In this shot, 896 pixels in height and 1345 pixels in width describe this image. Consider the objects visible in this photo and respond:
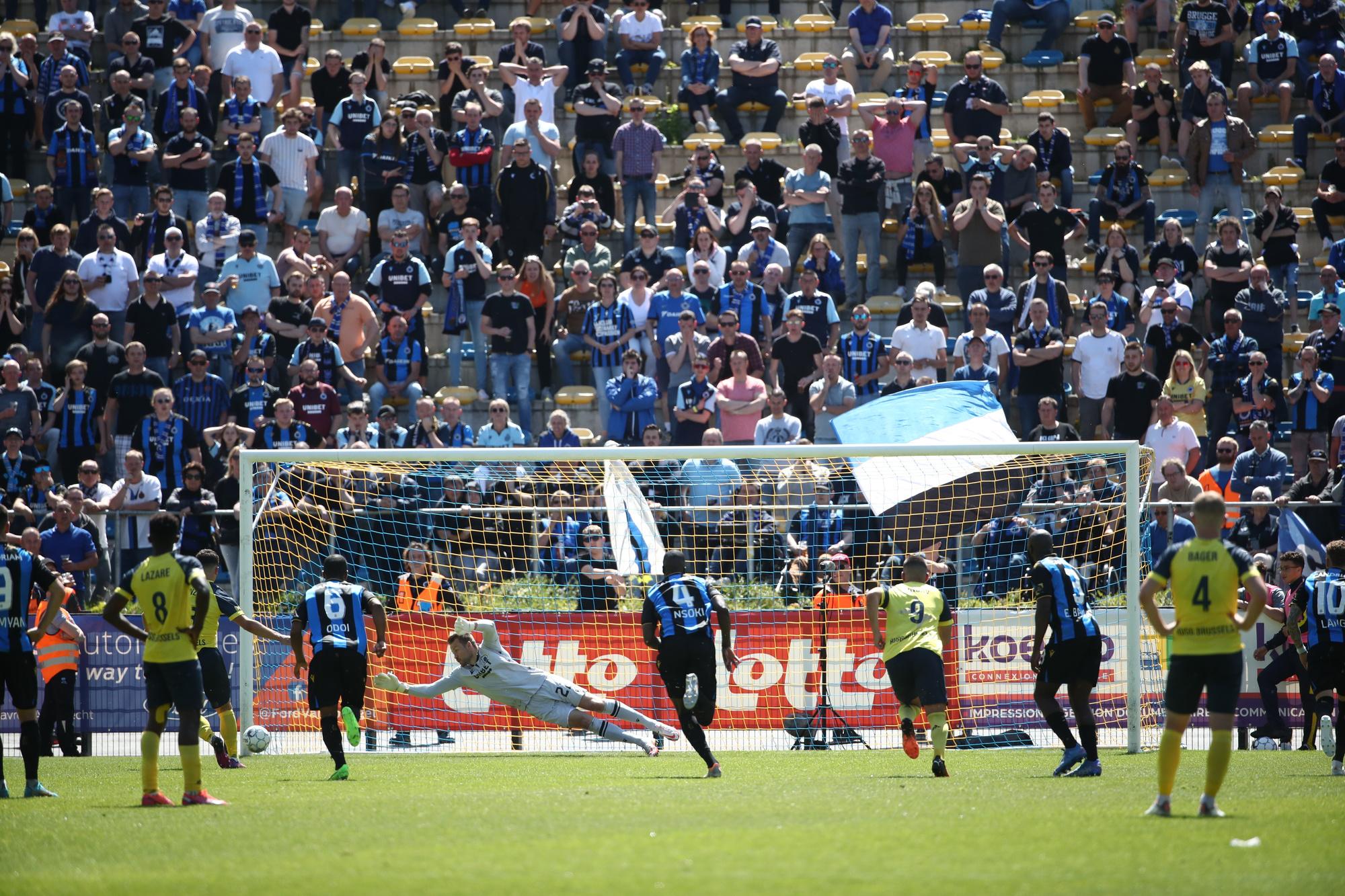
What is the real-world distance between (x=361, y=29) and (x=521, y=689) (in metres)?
14.5

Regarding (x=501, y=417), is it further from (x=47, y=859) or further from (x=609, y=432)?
(x=47, y=859)

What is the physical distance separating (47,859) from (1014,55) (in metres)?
20.4

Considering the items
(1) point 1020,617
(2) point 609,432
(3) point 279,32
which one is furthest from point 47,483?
(1) point 1020,617

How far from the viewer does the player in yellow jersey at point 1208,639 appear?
31.4 feet

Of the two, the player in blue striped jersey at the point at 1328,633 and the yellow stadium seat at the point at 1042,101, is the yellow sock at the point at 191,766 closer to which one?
the player in blue striped jersey at the point at 1328,633

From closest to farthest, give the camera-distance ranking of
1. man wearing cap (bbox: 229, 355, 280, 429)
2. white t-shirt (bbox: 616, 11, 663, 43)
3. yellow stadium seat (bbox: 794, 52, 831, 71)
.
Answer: man wearing cap (bbox: 229, 355, 280, 429), white t-shirt (bbox: 616, 11, 663, 43), yellow stadium seat (bbox: 794, 52, 831, 71)

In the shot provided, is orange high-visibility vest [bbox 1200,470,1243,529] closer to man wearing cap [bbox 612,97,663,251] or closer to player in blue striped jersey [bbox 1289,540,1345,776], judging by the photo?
player in blue striped jersey [bbox 1289,540,1345,776]

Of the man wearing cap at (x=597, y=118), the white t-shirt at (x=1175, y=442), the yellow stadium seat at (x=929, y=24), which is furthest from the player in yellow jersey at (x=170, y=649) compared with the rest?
the yellow stadium seat at (x=929, y=24)

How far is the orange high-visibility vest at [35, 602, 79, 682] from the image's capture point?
1614 centimetres

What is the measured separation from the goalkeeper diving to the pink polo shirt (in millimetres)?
10305

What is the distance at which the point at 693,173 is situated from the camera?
21984 millimetres

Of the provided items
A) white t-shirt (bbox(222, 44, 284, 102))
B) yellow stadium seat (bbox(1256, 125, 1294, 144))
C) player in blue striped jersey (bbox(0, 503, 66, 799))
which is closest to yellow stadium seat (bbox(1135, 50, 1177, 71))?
yellow stadium seat (bbox(1256, 125, 1294, 144))

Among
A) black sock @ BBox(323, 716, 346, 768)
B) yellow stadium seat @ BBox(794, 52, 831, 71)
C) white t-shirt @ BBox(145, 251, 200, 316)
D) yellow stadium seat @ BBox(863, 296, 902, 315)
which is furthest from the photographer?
yellow stadium seat @ BBox(794, 52, 831, 71)

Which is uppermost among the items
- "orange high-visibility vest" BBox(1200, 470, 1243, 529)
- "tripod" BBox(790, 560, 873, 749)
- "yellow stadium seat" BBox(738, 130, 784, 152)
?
"yellow stadium seat" BBox(738, 130, 784, 152)
